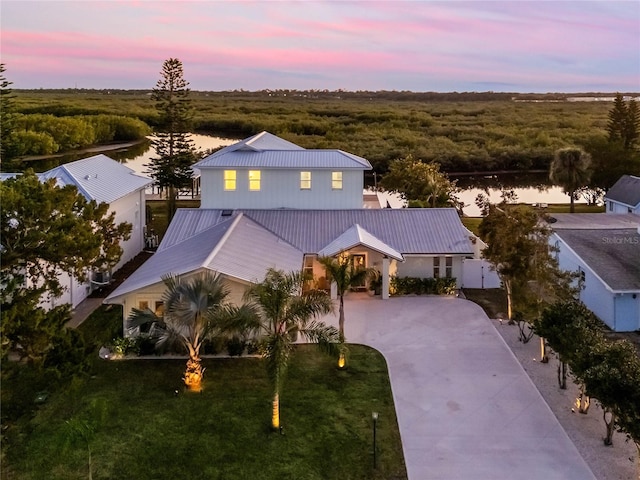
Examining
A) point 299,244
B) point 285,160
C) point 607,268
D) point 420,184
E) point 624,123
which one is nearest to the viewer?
point 607,268

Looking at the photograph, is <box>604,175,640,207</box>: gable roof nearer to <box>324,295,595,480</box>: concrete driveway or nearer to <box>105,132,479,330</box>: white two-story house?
<box>105,132,479,330</box>: white two-story house

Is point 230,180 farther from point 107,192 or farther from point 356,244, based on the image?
point 356,244

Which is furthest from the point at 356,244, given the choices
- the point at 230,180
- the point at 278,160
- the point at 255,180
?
the point at 230,180

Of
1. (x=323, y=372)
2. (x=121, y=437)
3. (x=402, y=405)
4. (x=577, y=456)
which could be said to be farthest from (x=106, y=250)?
(x=577, y=456)

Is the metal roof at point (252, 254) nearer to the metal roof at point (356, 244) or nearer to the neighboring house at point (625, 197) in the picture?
the metal roof at point (356, 244)

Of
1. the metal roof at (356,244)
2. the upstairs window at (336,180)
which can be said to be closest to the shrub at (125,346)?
the metal roof at (356,244)

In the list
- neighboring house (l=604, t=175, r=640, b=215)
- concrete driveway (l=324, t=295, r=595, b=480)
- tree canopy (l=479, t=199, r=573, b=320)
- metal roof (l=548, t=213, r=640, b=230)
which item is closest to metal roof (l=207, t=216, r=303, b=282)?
concrete driveway (l=324, t=295, r=595, b=480)
